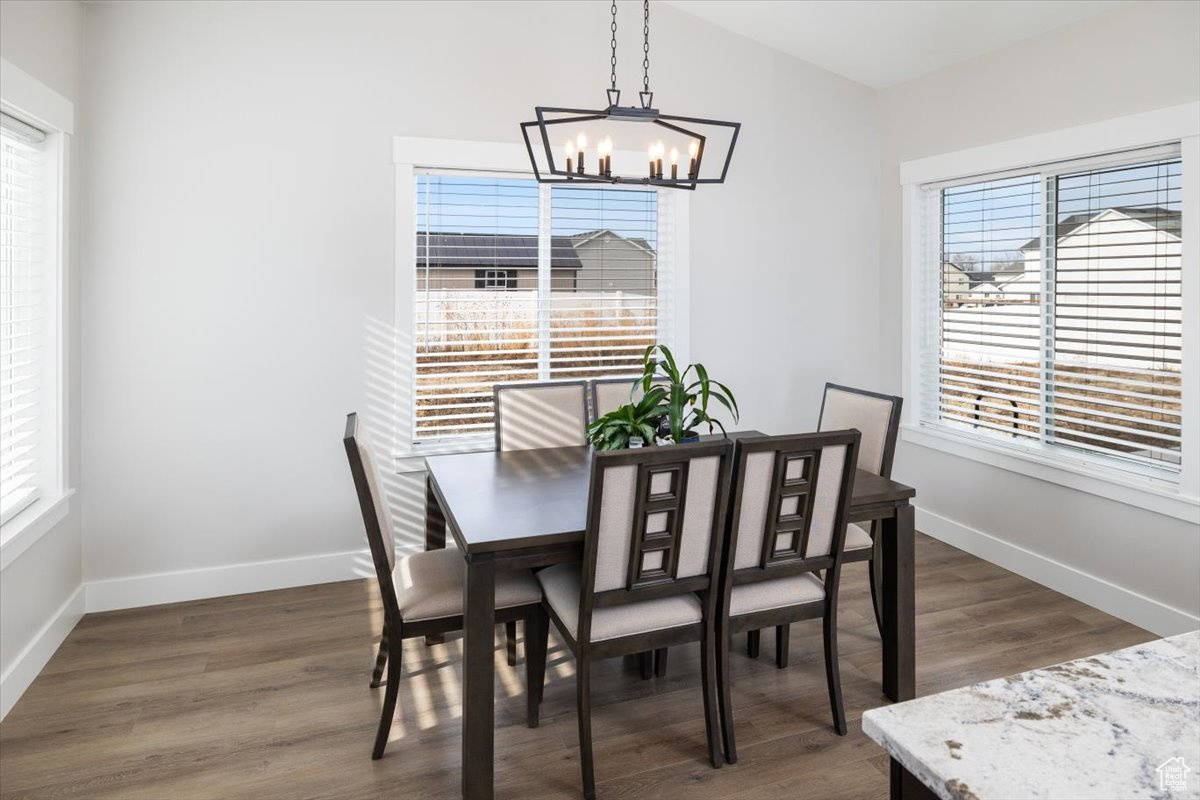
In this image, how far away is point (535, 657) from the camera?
241 centimetres

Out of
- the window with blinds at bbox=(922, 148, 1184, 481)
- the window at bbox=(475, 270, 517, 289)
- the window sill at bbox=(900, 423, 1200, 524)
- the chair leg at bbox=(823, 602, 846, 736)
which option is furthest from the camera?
the window at bbox=(475, 270, 517, 289)

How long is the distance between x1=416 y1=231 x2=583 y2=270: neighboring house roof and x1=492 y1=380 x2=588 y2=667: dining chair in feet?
2.87

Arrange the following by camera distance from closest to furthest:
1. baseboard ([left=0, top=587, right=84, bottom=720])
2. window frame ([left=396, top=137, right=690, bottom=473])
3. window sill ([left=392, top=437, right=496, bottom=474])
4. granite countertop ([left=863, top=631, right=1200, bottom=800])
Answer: granite countertop ([left=863, top=631, right=1200, bottom=800]) < baseboard ([left=0, top=587, right=84, bottom=720]) < window frame ([left=396, top=137, right=690, bottom=473]) < window sill ([left=392, top=437, right=496, bottom=474])

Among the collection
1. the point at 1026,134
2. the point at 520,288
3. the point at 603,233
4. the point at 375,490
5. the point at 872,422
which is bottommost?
the point at 375,490

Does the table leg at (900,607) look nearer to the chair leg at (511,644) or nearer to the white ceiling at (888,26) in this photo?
the chair leg at (511,644)

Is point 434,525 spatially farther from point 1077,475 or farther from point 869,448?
point 1077,475

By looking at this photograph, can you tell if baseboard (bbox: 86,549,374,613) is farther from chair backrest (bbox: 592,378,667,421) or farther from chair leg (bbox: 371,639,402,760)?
chair leg (bbox: 371,639,402,760)

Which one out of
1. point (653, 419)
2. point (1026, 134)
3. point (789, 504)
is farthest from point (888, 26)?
point (789, 504)

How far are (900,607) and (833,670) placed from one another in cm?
38

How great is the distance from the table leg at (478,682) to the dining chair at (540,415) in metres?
1.29

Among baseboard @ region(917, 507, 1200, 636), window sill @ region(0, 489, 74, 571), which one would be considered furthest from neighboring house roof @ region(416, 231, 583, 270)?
baseboard @ region(917, 507, 1200, 636)

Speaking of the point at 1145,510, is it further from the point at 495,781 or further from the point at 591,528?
the point at 495,781

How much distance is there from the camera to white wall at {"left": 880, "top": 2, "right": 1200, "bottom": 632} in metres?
3.09

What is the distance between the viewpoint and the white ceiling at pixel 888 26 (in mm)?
3475
